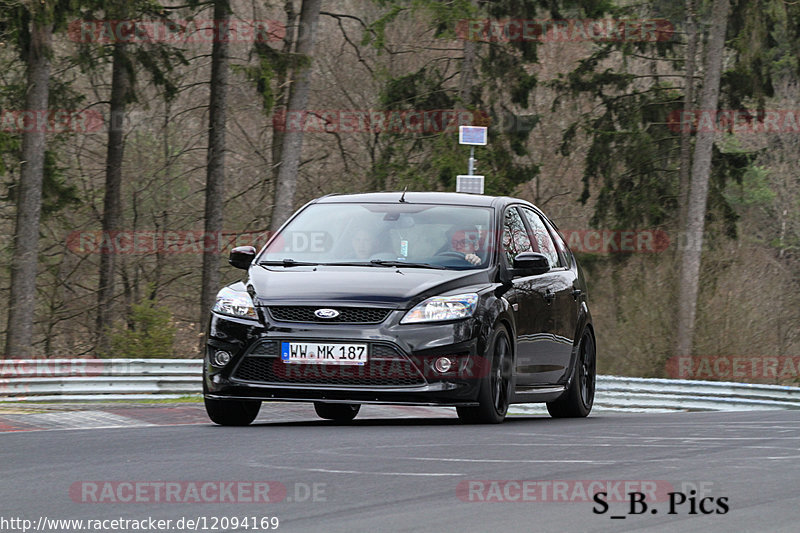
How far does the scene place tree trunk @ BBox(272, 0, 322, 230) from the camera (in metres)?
28.8

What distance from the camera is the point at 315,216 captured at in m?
12.0

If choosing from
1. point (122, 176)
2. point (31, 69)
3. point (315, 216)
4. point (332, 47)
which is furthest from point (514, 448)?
point (332, 47)

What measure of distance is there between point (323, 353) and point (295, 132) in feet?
62.4

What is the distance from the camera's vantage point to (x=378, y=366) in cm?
1028

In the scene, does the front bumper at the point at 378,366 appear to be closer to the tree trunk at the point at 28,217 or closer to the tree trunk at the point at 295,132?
the tree trunk at the point at 28,217

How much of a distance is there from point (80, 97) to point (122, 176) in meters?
5.70

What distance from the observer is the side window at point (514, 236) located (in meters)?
11.7

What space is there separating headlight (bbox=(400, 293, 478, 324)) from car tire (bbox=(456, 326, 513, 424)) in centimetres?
35

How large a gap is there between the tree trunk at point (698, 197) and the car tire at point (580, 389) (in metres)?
18.5
